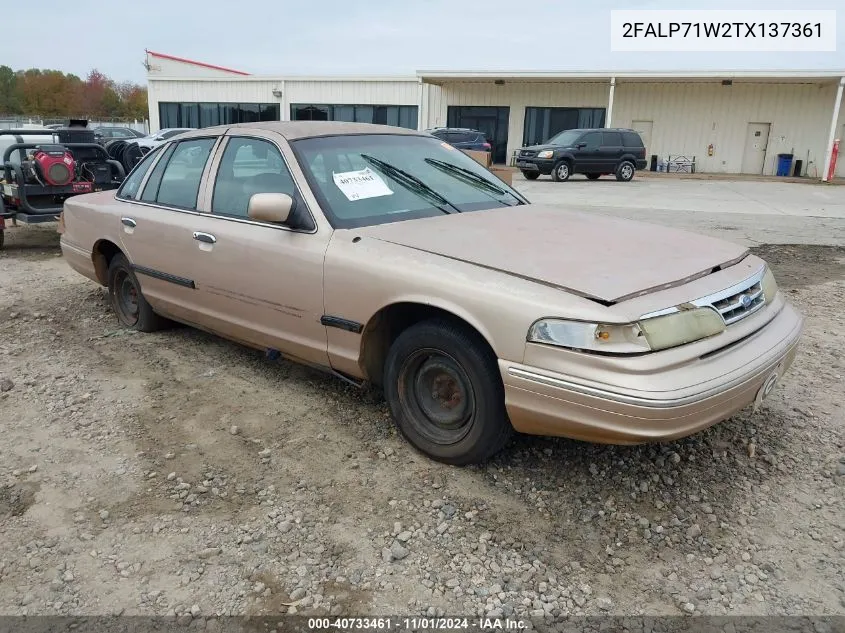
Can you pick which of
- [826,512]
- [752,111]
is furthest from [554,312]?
[752,111]

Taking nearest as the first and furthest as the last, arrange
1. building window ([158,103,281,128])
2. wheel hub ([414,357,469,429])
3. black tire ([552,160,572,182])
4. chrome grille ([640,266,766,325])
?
chrome grille ([640,266,766,325])
wheel hub ([414,357,469,429])
black tire ([552,160,572,182])
building window ([158,103,281,128])

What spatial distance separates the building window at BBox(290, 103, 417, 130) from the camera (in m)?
32.2

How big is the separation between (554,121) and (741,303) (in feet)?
97.3

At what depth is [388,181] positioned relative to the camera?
386cm

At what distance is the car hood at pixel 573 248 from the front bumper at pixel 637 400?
35 centimetres

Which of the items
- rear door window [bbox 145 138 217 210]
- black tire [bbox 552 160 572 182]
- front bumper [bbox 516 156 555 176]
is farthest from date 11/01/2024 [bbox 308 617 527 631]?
black tire [bbox 552 160 572 182]

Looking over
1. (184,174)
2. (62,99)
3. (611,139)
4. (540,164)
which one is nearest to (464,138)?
(540,164)

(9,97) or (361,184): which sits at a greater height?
(9,97)

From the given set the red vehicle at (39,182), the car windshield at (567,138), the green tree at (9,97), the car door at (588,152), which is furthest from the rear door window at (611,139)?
the green tree at (9,97)

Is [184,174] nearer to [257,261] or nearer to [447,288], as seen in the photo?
[257,261]

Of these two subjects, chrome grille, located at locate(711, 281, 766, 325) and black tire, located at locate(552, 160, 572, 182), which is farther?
black tire, located at locate(552, 160, 572, 182)

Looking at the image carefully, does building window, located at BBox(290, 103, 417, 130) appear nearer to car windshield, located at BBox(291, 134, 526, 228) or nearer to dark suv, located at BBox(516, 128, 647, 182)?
dark suv, located at BBox(516, 128, 647, 182)

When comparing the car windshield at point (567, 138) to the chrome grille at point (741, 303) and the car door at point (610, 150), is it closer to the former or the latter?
the car door at point (610, 150)

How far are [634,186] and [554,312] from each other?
19849mm
